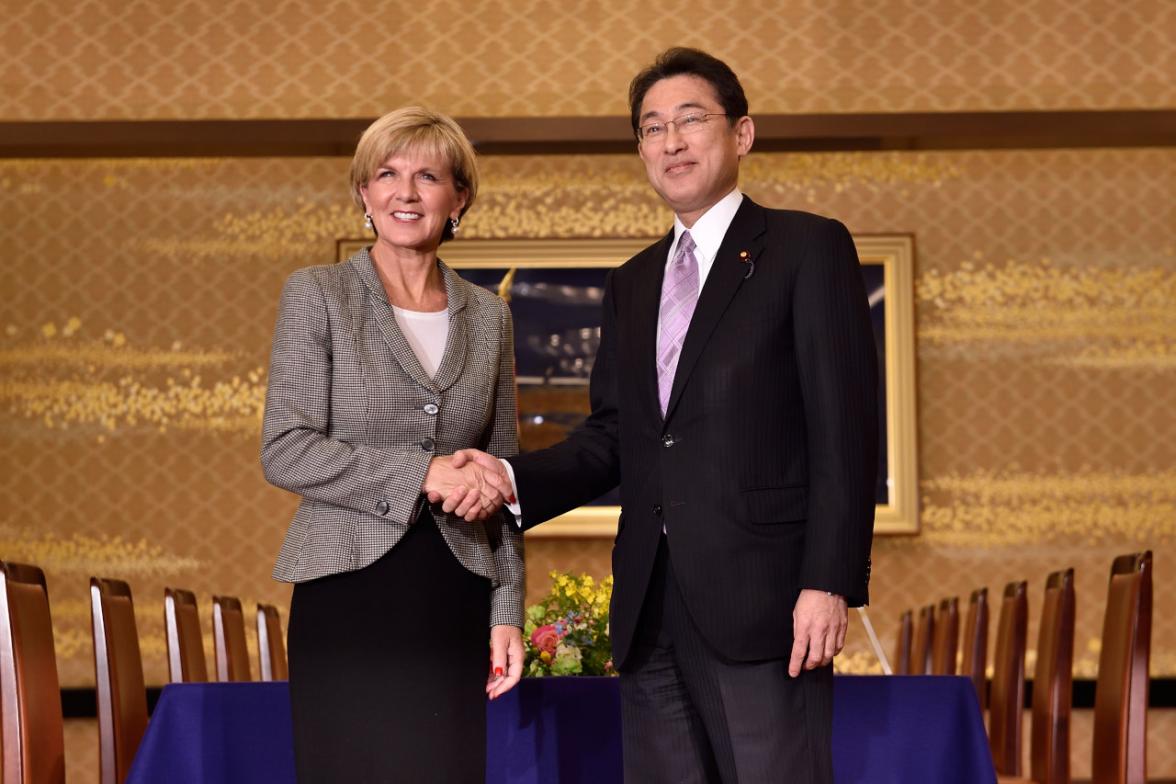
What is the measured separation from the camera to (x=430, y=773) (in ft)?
6.50

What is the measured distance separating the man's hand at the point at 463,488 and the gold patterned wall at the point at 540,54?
13.4 ft

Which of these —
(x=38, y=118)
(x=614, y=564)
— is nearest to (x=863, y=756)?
(x=614, y=564)

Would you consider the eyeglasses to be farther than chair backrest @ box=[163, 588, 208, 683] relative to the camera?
No

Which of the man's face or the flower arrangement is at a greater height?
the man's face

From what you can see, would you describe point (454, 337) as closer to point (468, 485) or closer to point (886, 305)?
point (468, 485)

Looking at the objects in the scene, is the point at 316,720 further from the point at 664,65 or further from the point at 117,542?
the point at 117,542

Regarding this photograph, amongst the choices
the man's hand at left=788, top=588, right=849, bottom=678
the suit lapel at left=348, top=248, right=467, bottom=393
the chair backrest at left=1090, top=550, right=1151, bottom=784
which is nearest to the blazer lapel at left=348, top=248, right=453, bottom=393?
the suit lapel at left=348, top=248, right=467, bottom=393

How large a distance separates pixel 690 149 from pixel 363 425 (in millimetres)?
692

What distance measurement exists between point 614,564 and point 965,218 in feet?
14.0

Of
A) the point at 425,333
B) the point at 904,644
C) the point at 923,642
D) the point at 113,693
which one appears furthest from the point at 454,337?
the point at 904,644

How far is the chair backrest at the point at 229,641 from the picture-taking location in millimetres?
4305

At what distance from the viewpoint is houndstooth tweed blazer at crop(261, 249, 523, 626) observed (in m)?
2.00

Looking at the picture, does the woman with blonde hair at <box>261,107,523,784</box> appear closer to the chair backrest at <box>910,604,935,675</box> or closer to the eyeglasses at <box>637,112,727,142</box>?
the eyeglasses at <box>637,112,727,142</box>

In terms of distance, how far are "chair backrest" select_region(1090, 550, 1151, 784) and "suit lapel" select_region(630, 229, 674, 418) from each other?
1539 mm
